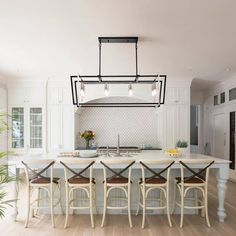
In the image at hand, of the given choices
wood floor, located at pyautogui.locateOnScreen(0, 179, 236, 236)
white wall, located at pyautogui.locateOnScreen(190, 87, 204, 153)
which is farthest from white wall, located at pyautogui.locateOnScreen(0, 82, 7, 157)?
white wall, located at pyautogui.locateOnScreen(190, 87, 204, 153)

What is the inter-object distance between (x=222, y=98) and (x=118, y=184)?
525 cm

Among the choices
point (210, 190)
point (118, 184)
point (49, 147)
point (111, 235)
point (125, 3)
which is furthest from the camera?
point (49, 147)

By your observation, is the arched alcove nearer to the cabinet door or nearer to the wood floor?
the cabinet door

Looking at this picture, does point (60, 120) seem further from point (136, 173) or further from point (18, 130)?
point (136, 173)

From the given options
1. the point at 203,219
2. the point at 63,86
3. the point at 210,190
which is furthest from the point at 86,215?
the point at 63,86

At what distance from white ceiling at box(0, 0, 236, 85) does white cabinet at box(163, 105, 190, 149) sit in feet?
4.36

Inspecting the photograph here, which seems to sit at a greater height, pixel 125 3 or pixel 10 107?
pixel 125 3

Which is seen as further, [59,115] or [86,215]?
[59,115]

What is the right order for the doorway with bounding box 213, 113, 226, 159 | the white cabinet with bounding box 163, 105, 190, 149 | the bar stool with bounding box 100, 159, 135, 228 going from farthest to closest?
the doorway with bounding box 213, 113, 226, 159, the white cabinet with bounding box 163, 105, 190, 149, the bar stool with bounding box 100, 159, 135, 228

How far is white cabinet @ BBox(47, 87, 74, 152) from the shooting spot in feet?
23.7

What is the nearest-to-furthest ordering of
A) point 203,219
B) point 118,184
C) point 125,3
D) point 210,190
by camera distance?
point 125,3 < point 118,184 < point 203,219 < point 210,190

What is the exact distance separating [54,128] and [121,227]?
407 cm

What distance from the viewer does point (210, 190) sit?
20.1 ft

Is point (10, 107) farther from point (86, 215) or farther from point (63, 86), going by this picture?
point (86, 215)
